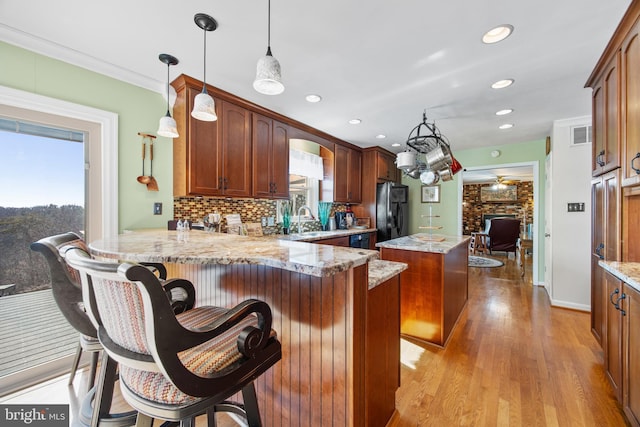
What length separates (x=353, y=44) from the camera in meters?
1.81

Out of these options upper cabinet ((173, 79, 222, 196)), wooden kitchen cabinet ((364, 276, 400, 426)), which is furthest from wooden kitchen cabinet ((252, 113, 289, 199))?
wooden kitchen cabinet ((364, 276, 400, 426))

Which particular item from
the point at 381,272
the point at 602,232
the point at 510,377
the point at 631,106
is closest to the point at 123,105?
the point at 381,272

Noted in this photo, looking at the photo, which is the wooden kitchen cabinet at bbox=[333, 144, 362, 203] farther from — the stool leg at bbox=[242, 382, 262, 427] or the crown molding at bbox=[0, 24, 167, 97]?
the stool leg at bbox=[242, 382, 262, 427]

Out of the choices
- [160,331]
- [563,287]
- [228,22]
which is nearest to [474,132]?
[563,287]

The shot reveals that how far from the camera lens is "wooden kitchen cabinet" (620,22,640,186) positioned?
4.80 ft

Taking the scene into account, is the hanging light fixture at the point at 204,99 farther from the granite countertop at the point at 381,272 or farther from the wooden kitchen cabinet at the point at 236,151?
the granite countertop at the point at 381,272

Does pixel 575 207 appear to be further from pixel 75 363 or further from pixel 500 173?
pixel 75 363

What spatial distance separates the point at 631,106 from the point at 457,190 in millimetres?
3465

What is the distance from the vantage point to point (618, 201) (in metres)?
1.70

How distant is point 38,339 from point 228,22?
101 inches

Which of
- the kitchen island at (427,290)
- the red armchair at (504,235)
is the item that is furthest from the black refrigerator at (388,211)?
the red armchair at (504,235)

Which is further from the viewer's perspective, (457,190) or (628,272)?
(457,190)

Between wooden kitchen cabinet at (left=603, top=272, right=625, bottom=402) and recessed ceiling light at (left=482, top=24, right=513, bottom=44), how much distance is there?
1.62 metres

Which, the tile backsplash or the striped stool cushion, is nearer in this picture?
the striped stool cushion
